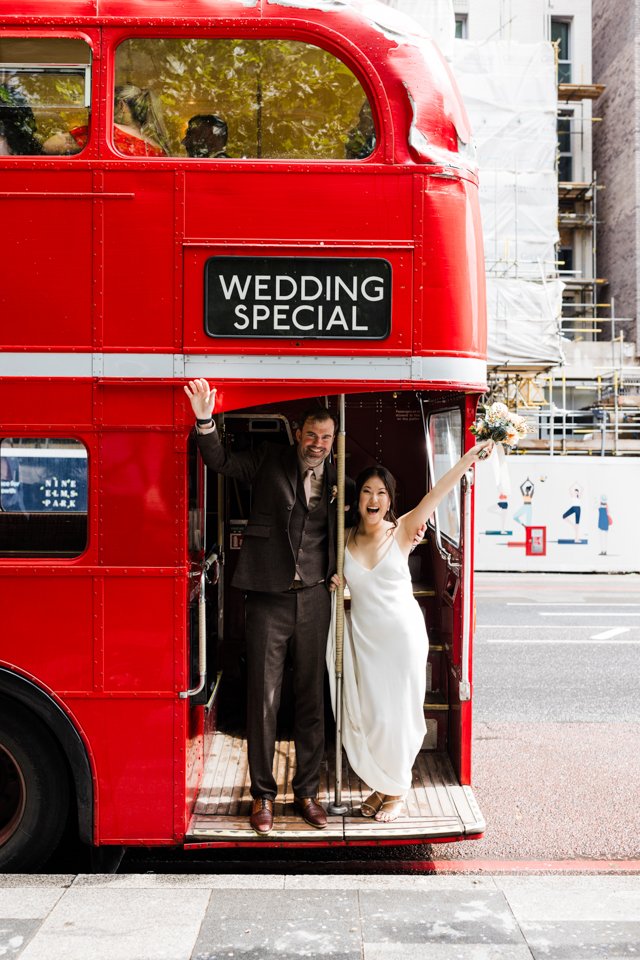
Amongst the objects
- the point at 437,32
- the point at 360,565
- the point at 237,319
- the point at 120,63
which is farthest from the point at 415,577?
the point at 437,32

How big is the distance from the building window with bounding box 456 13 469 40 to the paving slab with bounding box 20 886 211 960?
86.5 feet

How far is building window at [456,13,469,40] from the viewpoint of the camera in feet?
81.5

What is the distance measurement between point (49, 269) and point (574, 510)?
13.9m

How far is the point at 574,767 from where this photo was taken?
6.30 metres

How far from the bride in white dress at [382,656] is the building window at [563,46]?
26701 millimetres

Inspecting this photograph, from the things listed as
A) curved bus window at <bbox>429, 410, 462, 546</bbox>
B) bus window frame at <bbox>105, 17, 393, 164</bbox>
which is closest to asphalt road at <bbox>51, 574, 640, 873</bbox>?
curved bus window at <bbox>429, 410, 462, 546</bbox>

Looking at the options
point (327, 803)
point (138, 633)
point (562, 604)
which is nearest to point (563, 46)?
point (562, 604)

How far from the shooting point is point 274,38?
412 centimetres

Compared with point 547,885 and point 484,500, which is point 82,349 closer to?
point 547,885

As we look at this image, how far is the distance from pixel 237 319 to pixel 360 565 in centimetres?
147

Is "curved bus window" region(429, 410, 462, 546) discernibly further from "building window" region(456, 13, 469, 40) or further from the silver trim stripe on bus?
"building window" region(456, 13, 469, 40)

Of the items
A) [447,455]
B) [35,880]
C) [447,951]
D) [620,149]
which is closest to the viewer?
[447,951]

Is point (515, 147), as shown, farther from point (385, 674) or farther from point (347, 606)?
point (385, 674)

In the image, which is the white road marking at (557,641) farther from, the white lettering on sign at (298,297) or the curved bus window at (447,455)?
the white lettering on sign at (298,297)
